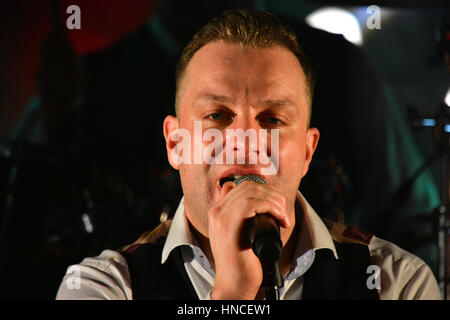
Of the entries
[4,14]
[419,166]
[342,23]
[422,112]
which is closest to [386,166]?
[419,166]

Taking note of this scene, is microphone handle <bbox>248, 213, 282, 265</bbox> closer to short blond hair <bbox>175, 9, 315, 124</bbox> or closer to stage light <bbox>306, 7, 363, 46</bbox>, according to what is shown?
short blond hair <bbox>175, 9, 315, 124</bbox>

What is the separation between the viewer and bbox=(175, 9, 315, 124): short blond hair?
54.0 inches

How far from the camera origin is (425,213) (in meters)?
2.05

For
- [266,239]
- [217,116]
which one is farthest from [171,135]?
[266,239]

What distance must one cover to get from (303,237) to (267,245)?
63 cm

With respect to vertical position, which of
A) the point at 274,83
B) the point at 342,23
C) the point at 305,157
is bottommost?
the point at 305,157

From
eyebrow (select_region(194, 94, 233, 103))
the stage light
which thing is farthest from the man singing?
the stage light

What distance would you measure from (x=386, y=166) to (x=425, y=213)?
26 cm

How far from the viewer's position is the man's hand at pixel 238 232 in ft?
3.05

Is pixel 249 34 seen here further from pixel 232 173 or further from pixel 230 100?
pixel 232 173

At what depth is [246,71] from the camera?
133 centimetres

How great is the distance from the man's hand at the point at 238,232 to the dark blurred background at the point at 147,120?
76 cm

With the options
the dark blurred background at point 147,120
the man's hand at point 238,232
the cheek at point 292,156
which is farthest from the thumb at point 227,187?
the dark blurred background at point 147,120

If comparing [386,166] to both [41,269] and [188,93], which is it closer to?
[188,93]
